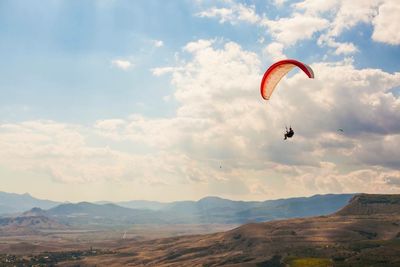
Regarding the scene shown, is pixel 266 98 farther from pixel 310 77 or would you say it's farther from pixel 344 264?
pixel 344 264

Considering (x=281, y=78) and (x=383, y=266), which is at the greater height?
(x=281, y=78)

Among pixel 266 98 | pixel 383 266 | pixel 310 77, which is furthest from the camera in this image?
pixel 383 266

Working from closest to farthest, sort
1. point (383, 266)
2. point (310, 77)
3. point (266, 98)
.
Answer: point (310, 77), point (266, 98), point (383, 266)

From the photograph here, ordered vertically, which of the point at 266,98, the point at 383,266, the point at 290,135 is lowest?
the point at 383,266

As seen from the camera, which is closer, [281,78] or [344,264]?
[281,78]

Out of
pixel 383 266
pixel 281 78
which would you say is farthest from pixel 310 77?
pixel 383 266

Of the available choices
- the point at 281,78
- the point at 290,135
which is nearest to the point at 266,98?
the point at 281,78
